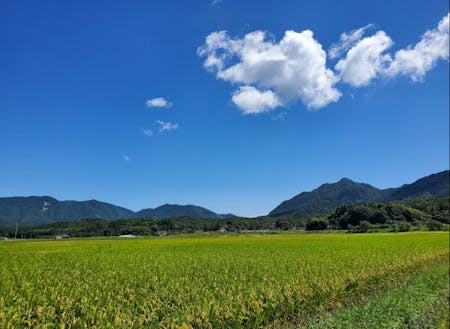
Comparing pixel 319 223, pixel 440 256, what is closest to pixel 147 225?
pixel 319 223

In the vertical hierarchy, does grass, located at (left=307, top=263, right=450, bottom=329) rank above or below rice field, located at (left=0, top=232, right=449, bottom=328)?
below

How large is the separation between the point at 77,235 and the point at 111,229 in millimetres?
12436

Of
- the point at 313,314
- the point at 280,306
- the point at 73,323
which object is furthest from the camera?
the point at 313,314

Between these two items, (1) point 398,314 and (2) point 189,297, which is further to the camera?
(1) point 398,314

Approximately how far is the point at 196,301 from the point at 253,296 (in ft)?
5.12

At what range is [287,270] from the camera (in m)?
14.8

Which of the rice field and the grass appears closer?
the rice field

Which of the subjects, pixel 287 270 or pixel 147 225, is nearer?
pixel 287 270

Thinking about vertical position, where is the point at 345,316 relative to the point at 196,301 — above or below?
below

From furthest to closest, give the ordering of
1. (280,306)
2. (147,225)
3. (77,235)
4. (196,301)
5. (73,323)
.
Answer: (147,225)
(77,235)
(280,306)
(196,301)
(73,323)

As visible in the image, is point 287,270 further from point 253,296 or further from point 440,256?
point 440,256

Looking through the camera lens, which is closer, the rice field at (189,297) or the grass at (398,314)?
the rice field at (189,297)

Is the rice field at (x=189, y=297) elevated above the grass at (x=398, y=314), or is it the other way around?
the rice field at (x=189, y=297)

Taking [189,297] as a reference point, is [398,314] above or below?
below
